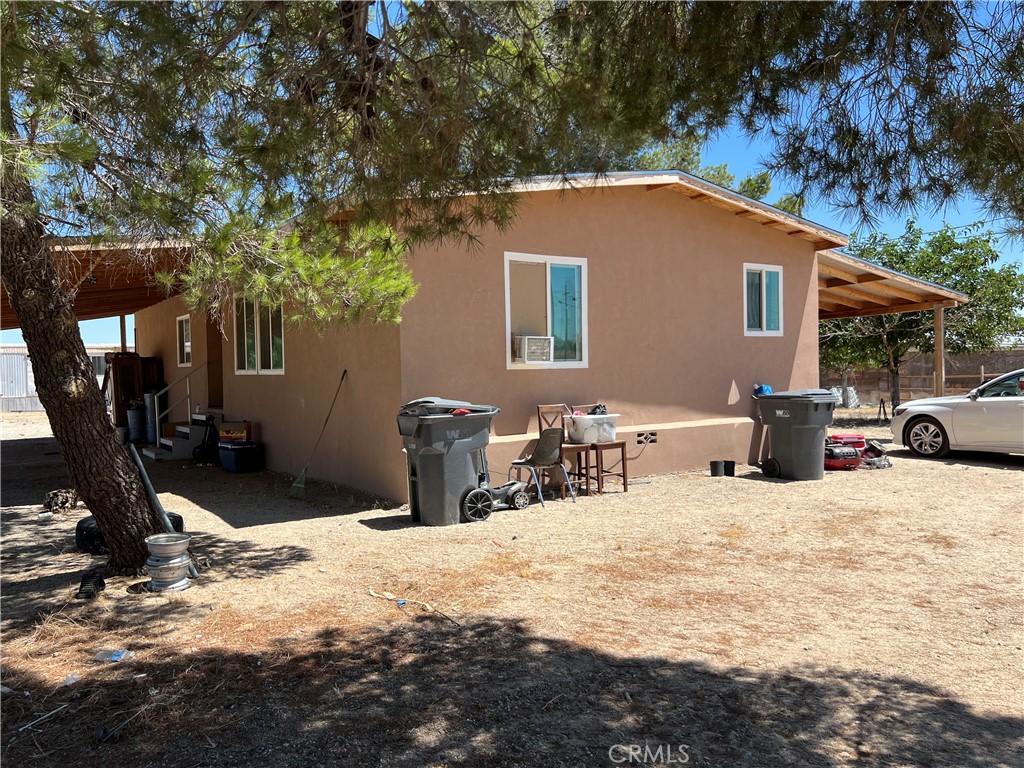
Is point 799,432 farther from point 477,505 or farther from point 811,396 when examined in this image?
point 477,505

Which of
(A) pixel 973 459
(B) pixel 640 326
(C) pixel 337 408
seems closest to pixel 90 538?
(C) pixel 337 408

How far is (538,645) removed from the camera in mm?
4031

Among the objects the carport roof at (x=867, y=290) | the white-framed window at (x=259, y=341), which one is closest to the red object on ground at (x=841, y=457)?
the carport roof at (x=867, y=290)

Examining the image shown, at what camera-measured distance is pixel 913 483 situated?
9.26 m

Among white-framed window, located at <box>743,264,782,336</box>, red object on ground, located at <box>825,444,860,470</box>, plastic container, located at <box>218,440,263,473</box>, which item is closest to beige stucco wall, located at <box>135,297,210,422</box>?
plastic container, located at <box>218,440,263,473</box>

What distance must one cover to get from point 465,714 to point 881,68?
12.4 ft

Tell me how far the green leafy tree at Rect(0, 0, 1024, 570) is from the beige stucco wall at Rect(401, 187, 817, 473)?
3.30m

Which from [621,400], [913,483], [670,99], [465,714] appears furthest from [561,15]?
[913,483]

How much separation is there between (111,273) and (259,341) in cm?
227

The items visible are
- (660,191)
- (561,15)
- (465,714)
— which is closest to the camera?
(465,714)

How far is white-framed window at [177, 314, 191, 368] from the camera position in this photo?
1457 cm

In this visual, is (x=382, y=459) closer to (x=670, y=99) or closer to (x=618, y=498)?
(x=618, y=498)

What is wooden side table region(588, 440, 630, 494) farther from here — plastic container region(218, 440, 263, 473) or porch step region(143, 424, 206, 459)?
porch step region(143, 424, 206, 459)

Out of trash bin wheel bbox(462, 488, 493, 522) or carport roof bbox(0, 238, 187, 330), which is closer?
carport roof bbox(0, 238, 187, 330)
